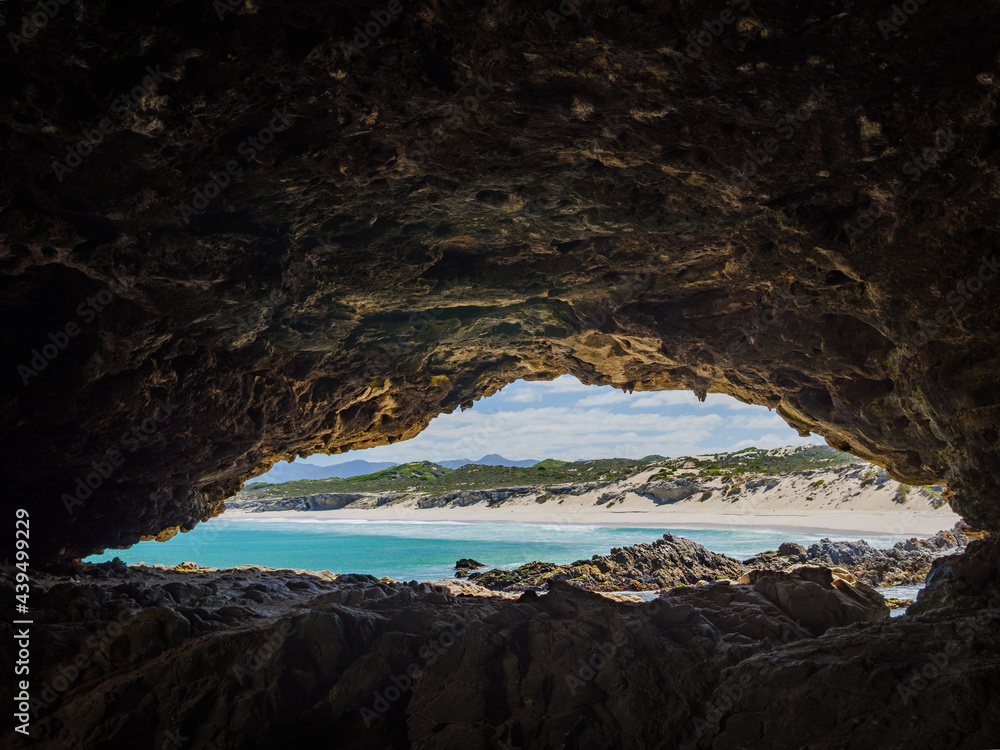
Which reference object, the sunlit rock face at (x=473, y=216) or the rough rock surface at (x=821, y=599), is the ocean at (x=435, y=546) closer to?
the sunlit rock face at (x=473, y=216)

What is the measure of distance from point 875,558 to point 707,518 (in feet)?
87.5

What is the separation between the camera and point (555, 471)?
7756cm

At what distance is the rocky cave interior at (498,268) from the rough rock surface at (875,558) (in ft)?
33.7

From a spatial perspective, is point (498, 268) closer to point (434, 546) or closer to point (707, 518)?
point (434, 546)

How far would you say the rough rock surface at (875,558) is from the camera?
18.5 meters

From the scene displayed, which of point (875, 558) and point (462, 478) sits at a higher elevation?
point (875, 558)

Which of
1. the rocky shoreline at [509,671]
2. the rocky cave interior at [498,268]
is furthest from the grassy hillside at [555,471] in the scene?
the rocky shoreline at [509,671]

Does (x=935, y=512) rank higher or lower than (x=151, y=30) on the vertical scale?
lower

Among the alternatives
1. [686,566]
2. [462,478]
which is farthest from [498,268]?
[462,478]

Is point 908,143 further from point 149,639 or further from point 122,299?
point 149,639

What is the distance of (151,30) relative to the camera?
3875mm

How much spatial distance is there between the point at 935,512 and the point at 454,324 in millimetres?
37632

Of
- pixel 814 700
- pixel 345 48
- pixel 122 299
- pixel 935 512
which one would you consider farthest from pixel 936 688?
pixel 935 512

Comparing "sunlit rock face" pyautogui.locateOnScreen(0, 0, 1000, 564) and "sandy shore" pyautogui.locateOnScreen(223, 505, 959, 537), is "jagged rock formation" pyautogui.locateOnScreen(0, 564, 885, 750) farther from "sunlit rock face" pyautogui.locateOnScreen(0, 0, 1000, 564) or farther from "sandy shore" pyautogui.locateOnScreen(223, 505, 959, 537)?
"sandy shore" pyautogui.locateOnScreen(223, 505, 959, 537)
